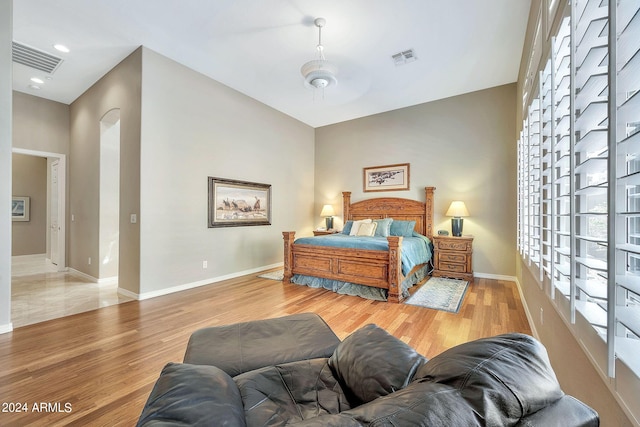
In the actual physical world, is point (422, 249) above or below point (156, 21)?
below

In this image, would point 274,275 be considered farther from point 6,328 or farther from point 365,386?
point 365,386

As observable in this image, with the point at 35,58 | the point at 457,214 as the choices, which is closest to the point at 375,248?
the point at 457,214

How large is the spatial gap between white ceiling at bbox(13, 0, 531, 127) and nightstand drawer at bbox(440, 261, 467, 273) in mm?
3019

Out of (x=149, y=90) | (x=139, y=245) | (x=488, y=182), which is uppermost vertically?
(x=149, y=90)

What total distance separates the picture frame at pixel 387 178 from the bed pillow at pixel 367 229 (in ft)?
3.25

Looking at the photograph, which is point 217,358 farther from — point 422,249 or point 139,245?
point 422,249

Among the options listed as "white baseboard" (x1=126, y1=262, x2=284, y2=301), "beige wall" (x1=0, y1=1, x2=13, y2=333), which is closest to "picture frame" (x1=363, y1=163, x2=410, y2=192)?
"white baseboard" (x1=126, y1=262, x2=284, y2=301)

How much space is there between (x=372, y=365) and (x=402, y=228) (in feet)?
13.7

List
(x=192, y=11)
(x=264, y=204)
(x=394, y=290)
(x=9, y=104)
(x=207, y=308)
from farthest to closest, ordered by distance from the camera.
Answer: (x=264, y=204) → (x=394, y=290) → (x=207, y=308) → (x=192, y=11) → (x=9, y=104)

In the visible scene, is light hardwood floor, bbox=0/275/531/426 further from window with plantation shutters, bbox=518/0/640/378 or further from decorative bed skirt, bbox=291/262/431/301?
window with plantation shutters, bbox=518/0/640/378

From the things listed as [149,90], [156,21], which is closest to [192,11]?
[156,21]

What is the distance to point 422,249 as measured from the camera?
4309mm

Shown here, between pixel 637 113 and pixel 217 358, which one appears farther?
pixel 217 358

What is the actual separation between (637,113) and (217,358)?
5.47 ft
